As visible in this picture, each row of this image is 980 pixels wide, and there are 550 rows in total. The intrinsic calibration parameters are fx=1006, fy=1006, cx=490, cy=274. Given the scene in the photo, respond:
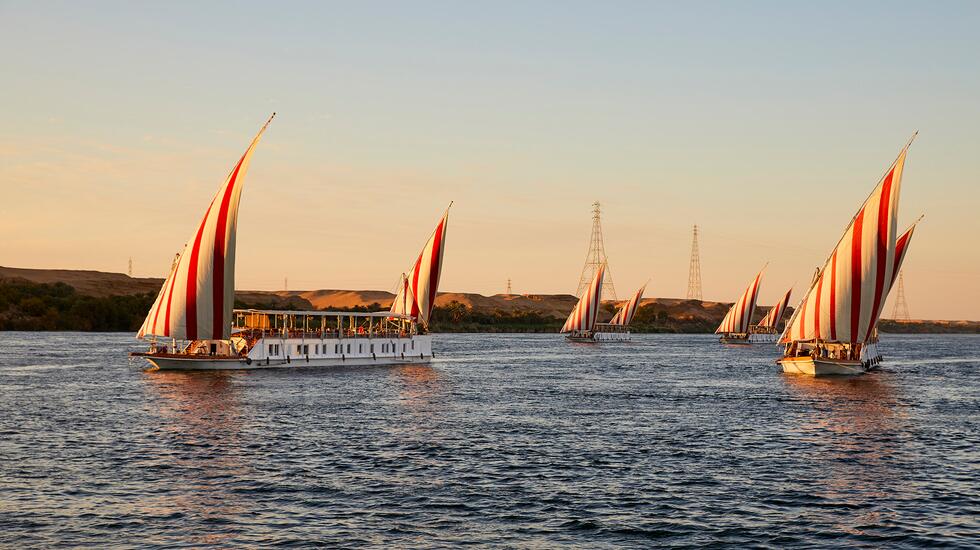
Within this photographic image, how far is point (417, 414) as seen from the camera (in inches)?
2312

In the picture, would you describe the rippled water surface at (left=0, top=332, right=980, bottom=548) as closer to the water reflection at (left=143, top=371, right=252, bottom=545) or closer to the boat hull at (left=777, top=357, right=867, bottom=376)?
the water reflection at (left=143, top=371, right=252, bottom=545)

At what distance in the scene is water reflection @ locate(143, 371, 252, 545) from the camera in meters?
31.0

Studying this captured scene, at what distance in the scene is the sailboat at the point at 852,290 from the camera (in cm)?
8206

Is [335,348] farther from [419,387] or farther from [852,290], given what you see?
[852,290]

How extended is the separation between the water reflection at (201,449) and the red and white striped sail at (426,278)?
137 feet

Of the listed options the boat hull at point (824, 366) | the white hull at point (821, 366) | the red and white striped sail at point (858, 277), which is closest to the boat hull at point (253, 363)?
the white hull at point (821, 366)

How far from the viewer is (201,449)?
43219 millimetres

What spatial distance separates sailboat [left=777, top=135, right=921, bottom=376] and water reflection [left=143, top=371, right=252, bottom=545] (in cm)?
4878

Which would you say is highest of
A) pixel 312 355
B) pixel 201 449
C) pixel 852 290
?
pixel 852 290

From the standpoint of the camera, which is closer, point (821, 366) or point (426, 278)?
point (821, 366)

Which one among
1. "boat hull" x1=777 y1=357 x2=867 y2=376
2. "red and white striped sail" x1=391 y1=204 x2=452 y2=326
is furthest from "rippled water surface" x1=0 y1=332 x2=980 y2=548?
"red and white striped sail" x1=391 y1=204 x2=452 y2=326

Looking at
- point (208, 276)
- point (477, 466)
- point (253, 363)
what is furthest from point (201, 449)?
point (253, 363)

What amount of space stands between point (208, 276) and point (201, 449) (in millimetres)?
42522

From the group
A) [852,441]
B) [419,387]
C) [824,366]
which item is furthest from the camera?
[824,366]
